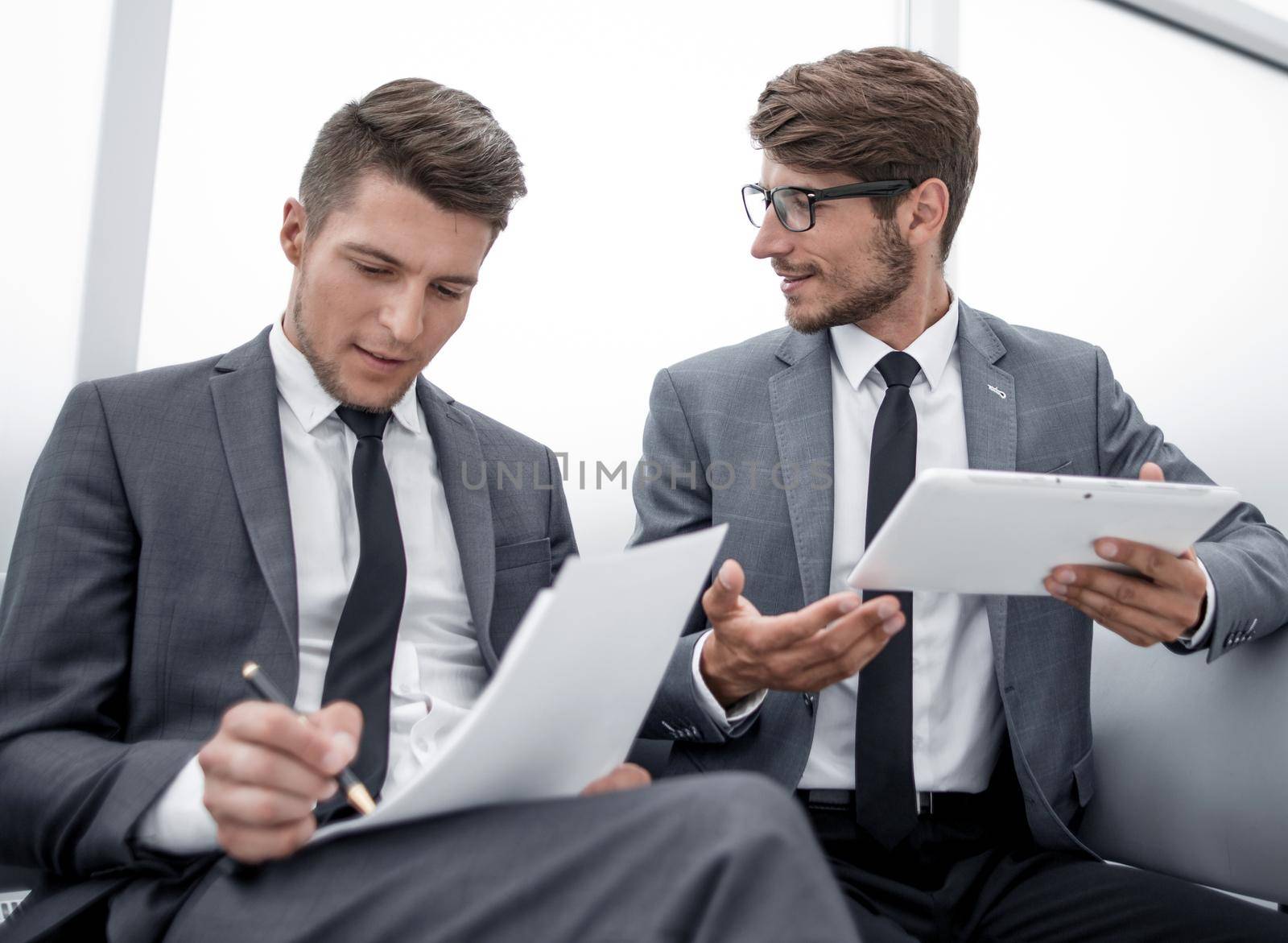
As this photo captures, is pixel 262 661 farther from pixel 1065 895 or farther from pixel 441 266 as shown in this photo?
pixel 1065 895

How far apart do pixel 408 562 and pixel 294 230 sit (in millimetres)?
545

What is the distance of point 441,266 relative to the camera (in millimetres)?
1518

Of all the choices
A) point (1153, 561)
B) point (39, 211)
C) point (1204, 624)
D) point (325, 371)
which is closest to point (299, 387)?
point (325, 371)

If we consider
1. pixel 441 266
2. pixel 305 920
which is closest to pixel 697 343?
pixel 441 266

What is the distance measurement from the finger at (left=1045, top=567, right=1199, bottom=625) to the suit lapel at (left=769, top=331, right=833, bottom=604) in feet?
1.40

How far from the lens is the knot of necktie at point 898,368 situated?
1.77 m

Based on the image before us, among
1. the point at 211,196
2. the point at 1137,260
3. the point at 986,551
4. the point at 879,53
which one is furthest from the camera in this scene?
the point at 1137,260

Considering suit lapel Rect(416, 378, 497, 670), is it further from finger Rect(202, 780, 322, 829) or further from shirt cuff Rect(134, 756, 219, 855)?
finger Rect(202, 780, 322, 829)

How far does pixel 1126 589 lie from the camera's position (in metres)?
1.33

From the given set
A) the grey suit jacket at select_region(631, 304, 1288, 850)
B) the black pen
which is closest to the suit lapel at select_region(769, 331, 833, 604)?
the grey suit jacket at select_region(631, 304, 1288, 850)

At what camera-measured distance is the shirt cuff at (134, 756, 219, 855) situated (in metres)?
1.01

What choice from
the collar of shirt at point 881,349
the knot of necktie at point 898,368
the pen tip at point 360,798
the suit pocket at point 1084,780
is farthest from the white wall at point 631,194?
the pen tip at point 360,798

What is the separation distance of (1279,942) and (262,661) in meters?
1.41

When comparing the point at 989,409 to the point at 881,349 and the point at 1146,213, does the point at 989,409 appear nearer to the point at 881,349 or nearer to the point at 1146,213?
the point at 881,349
